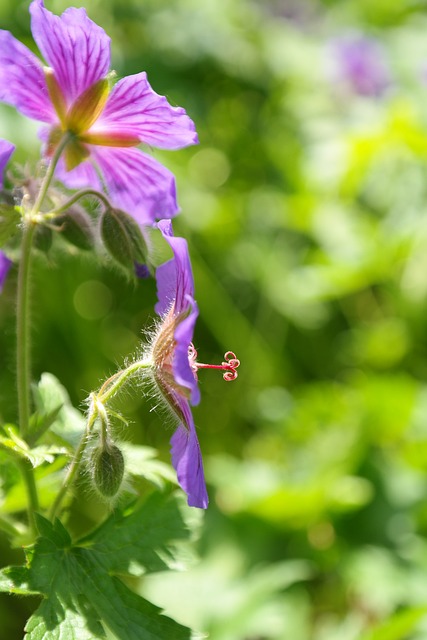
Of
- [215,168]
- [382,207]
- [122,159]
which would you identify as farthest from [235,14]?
[122,159]

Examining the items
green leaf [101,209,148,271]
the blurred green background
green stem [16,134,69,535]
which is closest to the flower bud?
green stem [16,134,69,535]

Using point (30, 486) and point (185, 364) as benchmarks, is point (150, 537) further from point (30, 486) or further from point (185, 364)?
point (185, 364)

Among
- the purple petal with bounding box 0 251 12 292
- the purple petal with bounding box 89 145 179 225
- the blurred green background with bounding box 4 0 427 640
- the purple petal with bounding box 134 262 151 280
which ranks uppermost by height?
the purple petal with bounding box 89 145 179 225

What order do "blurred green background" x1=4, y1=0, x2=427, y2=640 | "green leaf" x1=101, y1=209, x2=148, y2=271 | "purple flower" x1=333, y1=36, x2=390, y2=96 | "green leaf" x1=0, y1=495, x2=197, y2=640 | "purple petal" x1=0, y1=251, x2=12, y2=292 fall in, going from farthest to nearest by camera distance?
"purple flower" x1=333, y1=36, x2=390, y2=96
"blurred green background" x1=4, y1=0, x2=427, y2=640
"purple petal" x1=0, y1=251, x2=12, y2=292
"green leaf" x1=101, y1=209, x2=148, y2=271
"green leaf" x1=0, y1=495, x2=197, y2=640

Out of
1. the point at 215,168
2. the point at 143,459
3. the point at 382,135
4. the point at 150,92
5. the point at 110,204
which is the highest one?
the point at 150,92

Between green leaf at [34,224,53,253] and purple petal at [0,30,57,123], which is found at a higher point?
purple petal at [0,30,57,123]

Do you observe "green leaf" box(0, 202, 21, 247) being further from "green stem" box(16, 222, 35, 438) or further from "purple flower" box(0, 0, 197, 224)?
"purple flower" box(0, 0, 197, 224)

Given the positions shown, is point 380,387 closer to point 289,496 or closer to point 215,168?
point 289,496
